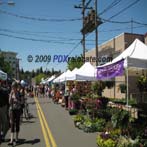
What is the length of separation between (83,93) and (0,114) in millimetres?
13911

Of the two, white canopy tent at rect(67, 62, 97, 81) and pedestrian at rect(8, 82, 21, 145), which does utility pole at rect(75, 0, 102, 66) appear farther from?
pedestrian at rect(8, 82, 21, 145)

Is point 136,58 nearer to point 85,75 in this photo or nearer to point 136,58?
point 136,58

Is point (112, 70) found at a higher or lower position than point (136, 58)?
lower

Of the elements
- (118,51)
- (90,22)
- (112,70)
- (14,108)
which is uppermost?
(90,22)

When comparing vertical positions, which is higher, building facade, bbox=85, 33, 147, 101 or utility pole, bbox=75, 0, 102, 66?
utility pole, bbox=75, 0, 102, 66

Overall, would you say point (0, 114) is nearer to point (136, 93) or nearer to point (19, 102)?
point (19, 102)

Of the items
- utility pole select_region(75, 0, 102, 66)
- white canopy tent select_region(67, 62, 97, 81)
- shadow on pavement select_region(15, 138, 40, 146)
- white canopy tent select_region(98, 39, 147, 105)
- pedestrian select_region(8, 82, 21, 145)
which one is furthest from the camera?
utility pole select_region(75, 0, 102, 66)

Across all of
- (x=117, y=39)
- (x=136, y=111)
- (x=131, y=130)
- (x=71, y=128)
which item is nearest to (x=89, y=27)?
(x=117, y=39)

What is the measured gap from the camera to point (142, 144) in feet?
30.4

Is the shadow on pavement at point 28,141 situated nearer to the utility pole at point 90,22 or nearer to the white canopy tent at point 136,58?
the white canopy tent at point 136,58

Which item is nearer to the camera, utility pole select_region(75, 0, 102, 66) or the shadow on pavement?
the shadow on pavement

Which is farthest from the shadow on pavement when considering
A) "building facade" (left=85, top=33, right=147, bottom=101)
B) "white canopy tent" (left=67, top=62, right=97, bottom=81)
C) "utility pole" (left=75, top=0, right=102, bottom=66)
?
"utility pole" (left=75, top=0, right=102, bottom=66)

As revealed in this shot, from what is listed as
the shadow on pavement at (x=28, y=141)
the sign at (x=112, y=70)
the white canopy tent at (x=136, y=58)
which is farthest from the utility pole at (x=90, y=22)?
the shadow on pavement at (x=28, y=141)

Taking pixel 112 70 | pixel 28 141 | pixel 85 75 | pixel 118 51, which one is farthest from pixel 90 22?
pixel 28 141
